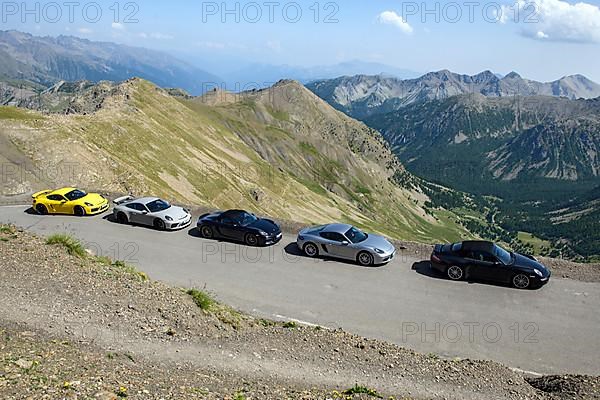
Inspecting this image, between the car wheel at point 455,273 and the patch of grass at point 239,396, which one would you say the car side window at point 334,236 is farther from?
the patch of grass at point 239,396

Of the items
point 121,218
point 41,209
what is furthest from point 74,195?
point 121,218

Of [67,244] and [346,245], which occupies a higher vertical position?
[67,244]

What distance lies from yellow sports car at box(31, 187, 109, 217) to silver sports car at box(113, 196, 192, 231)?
2.10 meters

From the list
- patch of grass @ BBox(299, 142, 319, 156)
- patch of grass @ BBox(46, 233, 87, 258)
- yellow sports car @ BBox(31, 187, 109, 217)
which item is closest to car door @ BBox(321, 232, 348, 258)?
patch of grass @ BBox(46, 233, 87, 258)

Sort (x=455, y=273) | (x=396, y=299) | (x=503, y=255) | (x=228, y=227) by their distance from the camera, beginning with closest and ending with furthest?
(x=396, y=299)
(x=503, y=255)
(x=455, y=273)
(x=228, y=227)

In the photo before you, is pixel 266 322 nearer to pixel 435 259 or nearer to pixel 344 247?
pixel 344 247

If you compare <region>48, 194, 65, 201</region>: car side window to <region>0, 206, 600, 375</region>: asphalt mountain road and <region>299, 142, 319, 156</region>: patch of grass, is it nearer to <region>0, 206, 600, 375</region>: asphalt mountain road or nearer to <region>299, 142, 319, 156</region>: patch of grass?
<region>0, 206, 600, 375</region>: asphalt mountain road

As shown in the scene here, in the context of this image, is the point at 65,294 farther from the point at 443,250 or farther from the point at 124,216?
the point at 443,250

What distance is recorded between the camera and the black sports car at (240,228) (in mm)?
24953

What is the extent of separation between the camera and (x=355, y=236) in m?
23.5

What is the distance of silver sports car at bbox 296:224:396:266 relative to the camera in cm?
2261

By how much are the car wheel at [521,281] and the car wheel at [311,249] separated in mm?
9308

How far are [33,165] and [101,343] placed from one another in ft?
107

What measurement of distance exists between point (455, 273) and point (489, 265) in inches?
59.9
